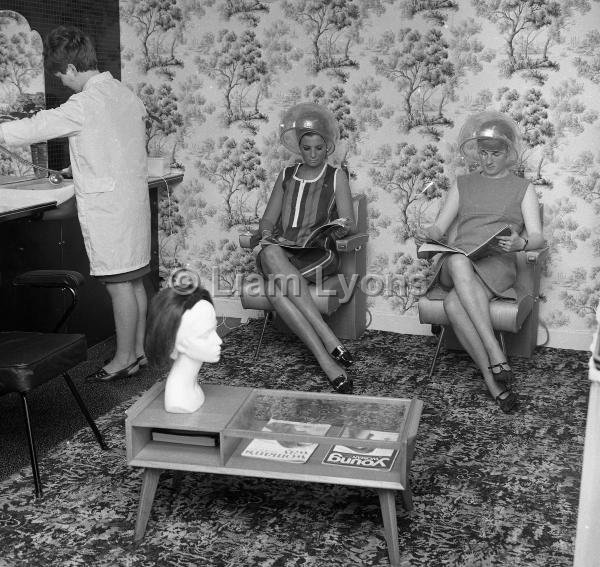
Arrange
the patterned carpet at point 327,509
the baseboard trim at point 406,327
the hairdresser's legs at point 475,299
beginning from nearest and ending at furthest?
the patterned carpet at point 327,509 < the hairdresser's legs at point 475,299 < the baseboard trim at point 406,327

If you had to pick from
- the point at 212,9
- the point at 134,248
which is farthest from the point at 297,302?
the point at 212,9

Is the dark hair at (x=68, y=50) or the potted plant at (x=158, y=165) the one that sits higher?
the dark hair at (x=68, y=50)

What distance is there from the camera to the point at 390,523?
2.43m

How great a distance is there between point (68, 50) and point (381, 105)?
5.86ft

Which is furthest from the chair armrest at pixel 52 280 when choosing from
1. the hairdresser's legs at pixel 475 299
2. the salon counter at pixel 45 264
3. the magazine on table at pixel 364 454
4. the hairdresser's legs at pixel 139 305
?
the hairdresser's legs at pixel 475 299

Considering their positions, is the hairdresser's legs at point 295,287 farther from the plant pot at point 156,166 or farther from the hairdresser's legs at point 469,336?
the plant pot at point 156,166

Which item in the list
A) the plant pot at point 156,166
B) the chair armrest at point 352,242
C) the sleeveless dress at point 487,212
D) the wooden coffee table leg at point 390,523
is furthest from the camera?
the plant pot at point 156,166

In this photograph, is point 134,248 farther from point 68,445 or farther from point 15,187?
point 68,445

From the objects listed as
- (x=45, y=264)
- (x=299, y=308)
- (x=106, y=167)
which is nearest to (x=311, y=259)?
(x=299, y=308)

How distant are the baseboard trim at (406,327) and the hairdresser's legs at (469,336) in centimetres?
99

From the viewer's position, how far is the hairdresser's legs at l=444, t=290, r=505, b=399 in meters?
3.85

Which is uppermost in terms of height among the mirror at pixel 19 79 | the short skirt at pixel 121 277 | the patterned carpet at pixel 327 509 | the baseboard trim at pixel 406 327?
the mirror at pixel 19 79

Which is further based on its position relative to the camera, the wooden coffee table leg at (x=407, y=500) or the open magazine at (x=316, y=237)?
the open magazine at (x=316, y=237)

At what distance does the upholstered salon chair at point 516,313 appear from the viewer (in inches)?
156
